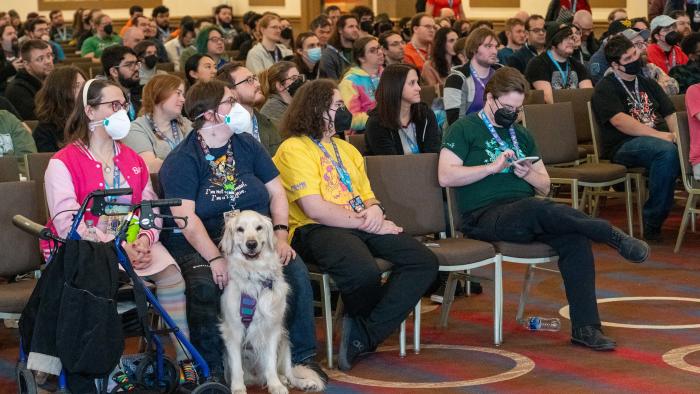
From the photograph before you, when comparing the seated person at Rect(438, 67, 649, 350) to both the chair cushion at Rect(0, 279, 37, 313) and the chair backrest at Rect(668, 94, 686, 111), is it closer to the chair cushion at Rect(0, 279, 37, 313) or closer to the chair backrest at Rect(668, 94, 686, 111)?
the chair cushion at Rect(0, 279, 37, 313)

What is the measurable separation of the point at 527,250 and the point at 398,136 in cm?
114

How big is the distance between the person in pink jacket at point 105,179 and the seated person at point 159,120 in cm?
82

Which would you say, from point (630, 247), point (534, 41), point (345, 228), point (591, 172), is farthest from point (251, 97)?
point (534, 41)

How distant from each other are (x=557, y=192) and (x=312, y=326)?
156 inches

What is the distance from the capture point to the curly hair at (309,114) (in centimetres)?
504

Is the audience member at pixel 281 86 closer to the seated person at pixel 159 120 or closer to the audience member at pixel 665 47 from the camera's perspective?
the seated person at pixel 159 120

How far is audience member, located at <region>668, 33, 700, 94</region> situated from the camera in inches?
358

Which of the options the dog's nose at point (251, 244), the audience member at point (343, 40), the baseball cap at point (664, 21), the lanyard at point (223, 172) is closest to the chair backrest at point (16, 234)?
the lanyard at point (223, 172)

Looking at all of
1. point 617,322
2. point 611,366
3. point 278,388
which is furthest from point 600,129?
point 278,388

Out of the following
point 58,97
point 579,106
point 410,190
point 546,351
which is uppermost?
point 58,97

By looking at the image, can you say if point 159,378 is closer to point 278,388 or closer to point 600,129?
point 278,388

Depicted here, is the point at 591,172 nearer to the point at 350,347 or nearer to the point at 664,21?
the point at 350,347

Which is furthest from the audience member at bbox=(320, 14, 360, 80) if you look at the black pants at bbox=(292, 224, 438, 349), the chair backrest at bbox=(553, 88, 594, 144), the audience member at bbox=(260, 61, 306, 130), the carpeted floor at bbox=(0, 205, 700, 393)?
the black pants at bbox=(292, 224, 438, 349)

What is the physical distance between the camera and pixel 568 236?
5102 mm
